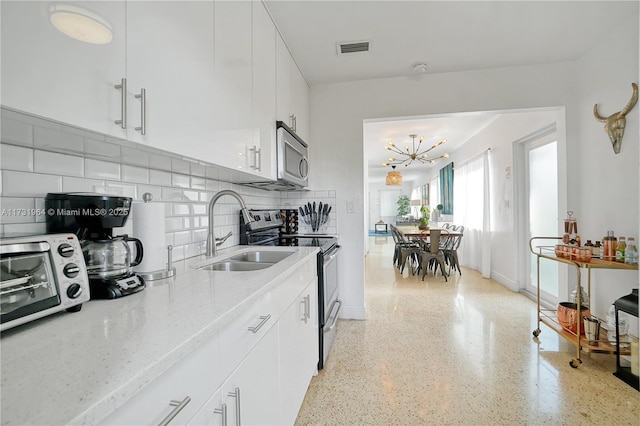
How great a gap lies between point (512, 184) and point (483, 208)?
0.94 meters

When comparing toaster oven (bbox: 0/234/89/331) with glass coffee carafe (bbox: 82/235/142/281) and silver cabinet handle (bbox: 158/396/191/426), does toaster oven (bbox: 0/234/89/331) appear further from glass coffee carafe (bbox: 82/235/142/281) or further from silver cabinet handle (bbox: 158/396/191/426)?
silver cabinet handle (bbox: 158/396/191/426)

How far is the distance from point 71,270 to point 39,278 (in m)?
0.06

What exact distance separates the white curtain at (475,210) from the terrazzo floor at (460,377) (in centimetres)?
173

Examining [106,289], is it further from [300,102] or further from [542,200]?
[542,200]

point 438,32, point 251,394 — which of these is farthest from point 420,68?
point 251,394

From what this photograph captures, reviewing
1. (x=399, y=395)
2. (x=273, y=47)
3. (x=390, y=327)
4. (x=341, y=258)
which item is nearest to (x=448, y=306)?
(x=390, y=327)

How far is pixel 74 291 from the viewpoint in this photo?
701 mm

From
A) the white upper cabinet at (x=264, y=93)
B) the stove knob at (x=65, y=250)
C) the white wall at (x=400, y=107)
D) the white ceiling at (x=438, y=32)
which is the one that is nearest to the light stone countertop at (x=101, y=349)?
the stove knob at (x=65, y=250)

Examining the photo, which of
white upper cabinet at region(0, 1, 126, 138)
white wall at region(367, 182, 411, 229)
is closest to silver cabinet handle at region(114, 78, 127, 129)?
white upper cabinet at region(0, 1, 126, 138)

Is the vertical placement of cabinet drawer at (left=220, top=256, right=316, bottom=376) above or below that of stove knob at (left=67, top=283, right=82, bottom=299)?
below

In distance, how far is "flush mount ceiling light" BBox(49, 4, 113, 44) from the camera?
0.63 m

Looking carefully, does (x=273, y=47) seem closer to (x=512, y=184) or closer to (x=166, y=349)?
(x=166, y=349)

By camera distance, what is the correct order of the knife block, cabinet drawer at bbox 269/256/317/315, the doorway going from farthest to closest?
1. the doorway
2. the knife block
3. cabinet drawer at bbox 269/256/317/315

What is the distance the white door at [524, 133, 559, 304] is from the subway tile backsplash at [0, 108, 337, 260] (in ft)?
11.9
